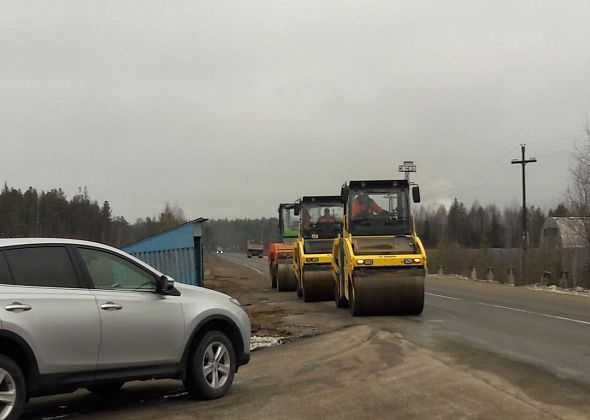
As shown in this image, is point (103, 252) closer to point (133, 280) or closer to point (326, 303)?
point (133, 280)

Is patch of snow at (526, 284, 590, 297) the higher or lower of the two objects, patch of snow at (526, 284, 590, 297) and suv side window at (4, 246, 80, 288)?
the lower

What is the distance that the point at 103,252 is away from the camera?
7.00 m

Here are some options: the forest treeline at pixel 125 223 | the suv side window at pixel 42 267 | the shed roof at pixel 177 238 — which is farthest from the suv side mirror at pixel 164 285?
the forest treeline at pixel 125 223

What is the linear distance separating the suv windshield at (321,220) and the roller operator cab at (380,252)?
4159 millimetres

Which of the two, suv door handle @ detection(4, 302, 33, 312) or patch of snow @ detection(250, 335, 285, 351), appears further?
patch of snow @ detection(250, 335, 285, 351)

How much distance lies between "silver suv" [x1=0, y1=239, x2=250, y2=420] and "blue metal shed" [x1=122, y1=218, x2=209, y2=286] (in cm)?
1322

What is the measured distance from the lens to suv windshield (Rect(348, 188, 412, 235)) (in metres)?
17.1

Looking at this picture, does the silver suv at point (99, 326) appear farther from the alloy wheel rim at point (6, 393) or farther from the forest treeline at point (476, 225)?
the forest treeline at point (476, 225)

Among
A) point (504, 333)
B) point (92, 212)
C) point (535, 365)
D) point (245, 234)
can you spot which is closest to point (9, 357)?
point (535, 365)

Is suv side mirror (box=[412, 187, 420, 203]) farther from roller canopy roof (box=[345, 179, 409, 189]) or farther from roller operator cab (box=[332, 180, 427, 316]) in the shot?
roller canopy roof (box=[345, 179, 409, 189])

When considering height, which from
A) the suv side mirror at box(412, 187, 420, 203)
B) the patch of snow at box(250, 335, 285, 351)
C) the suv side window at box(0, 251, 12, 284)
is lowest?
the patch of snow at box(250, 335, 285, 351)

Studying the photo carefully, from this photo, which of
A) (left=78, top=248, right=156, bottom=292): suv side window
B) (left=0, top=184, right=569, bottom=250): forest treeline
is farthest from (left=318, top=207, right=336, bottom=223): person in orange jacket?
(left=0, top=184, right=569, bottom=250): forest treeline

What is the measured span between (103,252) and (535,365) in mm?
6198

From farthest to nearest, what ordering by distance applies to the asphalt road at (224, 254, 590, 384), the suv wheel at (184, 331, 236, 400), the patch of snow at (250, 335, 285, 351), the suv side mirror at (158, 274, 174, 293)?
the patch of snow at (250, 335, 285, 351) < the asphalt road at (224, 254, 590, 384) < the suv wheel at (184, 331, 236, 400) < the suv side mirror at (158, 274, 174, 293)
